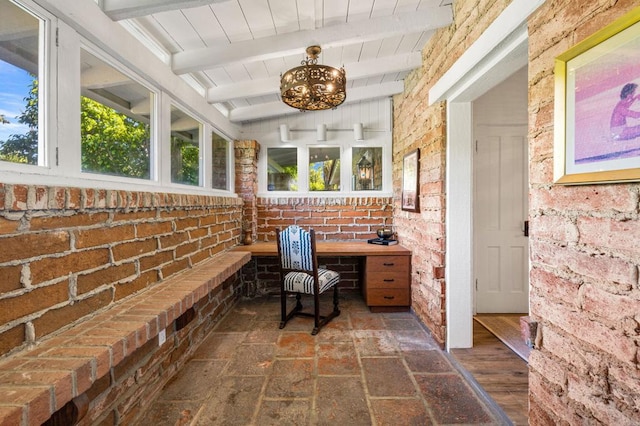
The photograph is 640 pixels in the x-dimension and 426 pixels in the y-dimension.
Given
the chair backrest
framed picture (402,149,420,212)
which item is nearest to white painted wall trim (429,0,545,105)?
framed picture (402,149,420,212)


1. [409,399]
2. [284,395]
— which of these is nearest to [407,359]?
[409,399]

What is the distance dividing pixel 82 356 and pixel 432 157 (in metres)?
2.54

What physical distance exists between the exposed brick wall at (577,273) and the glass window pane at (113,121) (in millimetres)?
2166

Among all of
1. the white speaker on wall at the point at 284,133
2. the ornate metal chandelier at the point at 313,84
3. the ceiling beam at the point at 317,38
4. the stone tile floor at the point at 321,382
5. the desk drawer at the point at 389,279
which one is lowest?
the stone tile floor at the point at 321,382

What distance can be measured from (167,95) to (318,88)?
1180mm

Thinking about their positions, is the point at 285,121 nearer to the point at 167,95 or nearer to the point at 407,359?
the point at 167,95

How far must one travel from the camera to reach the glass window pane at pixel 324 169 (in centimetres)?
400

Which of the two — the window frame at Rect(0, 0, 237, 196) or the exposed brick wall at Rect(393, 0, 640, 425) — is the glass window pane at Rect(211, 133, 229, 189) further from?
the exposed brick wall at Rect(393, 0, 640, 425)

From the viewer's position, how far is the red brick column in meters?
3.79

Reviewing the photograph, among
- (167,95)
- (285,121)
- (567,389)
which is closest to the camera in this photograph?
(567,389)

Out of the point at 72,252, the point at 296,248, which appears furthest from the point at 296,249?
the point at 72,252

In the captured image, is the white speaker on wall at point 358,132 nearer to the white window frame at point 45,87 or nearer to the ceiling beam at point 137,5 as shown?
the ceiling beam at point 137,5

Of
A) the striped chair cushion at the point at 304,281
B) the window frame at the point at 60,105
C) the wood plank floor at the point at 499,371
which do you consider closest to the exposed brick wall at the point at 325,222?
the striped chair cushion at the point at 304,281

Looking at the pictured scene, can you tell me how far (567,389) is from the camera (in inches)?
45.0
